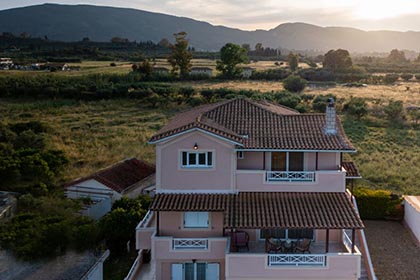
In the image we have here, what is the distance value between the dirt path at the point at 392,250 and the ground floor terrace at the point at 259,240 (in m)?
2.95

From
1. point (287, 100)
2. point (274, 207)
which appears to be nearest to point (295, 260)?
point (274, 207)

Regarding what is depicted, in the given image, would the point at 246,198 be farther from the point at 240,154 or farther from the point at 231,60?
the point at 231,60

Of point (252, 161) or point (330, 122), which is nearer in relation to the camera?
point (252, 161)

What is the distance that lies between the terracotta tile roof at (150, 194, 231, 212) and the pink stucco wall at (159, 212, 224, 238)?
62cm

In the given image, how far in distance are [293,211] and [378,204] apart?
382 inches

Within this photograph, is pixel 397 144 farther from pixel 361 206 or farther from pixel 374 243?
pixel 374 243

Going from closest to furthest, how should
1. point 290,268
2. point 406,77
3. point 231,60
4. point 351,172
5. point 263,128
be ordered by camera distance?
point 290,268, point 263,128, point 351,172, point 231,60, point 406,77

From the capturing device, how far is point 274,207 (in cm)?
1582

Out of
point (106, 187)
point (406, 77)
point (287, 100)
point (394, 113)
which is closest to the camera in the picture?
point (106, 187)

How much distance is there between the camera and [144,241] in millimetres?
17422

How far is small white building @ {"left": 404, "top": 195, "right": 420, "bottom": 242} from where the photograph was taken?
21156 millimetres

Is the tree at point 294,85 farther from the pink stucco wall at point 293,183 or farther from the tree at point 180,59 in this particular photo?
the pink stucco wall at point 293,183

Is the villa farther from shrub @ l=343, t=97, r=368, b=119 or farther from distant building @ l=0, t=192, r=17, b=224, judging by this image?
shrub @ l=343, t=97, r=368, b=119

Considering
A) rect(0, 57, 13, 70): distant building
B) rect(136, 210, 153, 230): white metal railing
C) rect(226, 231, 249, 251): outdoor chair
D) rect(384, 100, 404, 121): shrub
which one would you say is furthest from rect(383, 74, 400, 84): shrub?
rect(226, 231, 249, 251): outdoor chair
